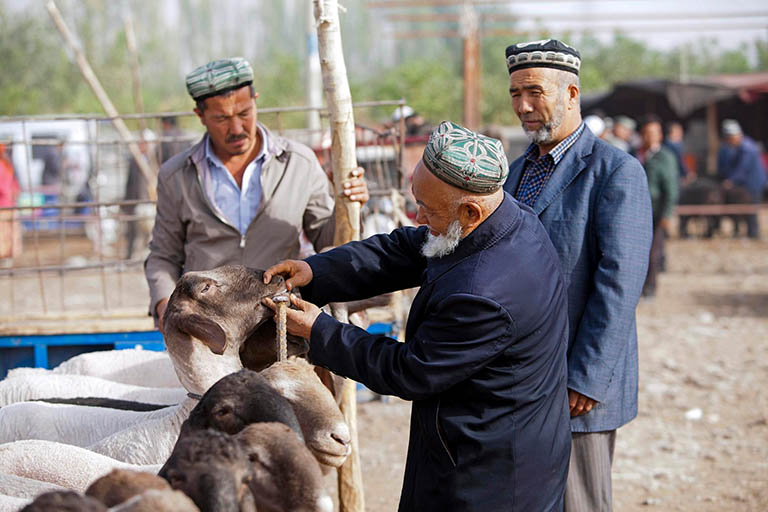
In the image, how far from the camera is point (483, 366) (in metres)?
2.78

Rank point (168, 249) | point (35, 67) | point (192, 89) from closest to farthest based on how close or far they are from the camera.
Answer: point (192, 89) → point (168, 249) → point (35, 67)

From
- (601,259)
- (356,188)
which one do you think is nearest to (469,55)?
(356,188)

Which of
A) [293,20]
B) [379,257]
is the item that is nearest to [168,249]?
[379,257]

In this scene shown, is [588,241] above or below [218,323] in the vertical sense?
above

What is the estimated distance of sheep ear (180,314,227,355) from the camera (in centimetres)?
333

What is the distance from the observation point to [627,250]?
354 centimetres

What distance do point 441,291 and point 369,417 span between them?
4.88 m

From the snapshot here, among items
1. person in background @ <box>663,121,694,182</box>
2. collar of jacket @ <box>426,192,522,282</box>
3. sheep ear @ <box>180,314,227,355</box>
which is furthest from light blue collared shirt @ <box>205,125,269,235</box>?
person in background @ <box>663,121,694,182</box>

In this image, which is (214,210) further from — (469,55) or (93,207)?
(469,55)

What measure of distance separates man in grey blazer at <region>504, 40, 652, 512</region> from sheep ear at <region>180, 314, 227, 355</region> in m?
1.39

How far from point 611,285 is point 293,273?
4.20 feet

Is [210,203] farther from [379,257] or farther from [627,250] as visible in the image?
[627,250]

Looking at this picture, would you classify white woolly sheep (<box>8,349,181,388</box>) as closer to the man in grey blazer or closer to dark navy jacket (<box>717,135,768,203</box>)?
the man in grey blazer

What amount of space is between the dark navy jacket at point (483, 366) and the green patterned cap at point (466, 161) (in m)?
0.14
